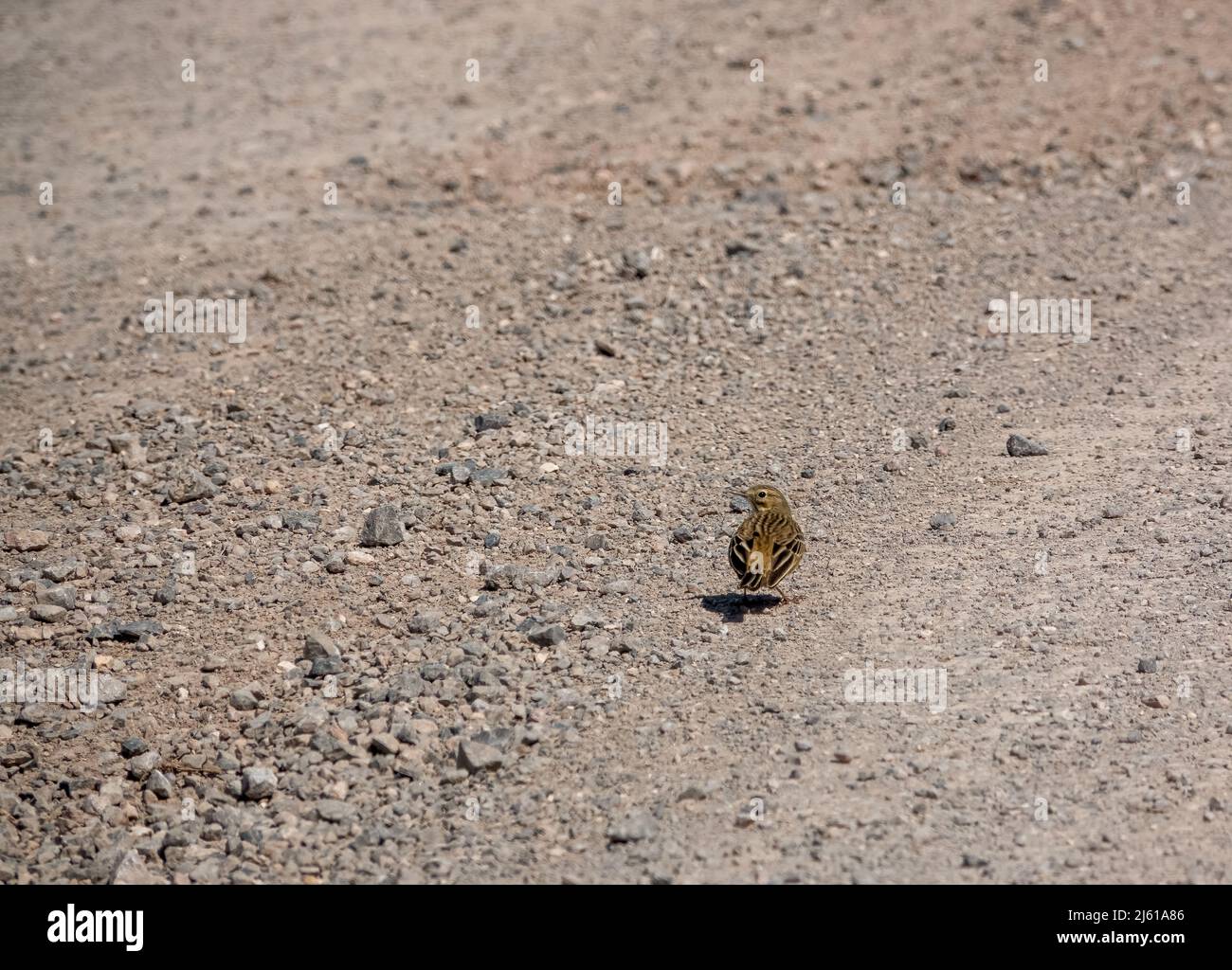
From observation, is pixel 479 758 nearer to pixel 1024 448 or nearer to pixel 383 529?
pixel 383 529

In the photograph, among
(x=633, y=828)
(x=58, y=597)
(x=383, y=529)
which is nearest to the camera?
(x=633, y=828)

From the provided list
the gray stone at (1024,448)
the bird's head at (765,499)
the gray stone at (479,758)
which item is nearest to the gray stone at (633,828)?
the gray stone at (479,758)

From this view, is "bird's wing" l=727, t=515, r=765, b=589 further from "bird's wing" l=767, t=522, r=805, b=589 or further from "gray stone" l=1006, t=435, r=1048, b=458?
"gray stone" l=1006, t=435, r=1048, b=458

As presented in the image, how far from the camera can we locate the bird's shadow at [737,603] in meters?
8.27

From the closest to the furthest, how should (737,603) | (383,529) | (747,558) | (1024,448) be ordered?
(747,558) < (737,603) < (383,529) < (1024,448)

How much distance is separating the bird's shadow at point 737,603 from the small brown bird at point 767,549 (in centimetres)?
26

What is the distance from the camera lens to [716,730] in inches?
287

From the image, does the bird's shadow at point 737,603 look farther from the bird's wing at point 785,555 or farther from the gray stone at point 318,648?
the gray stone at point 318,648
